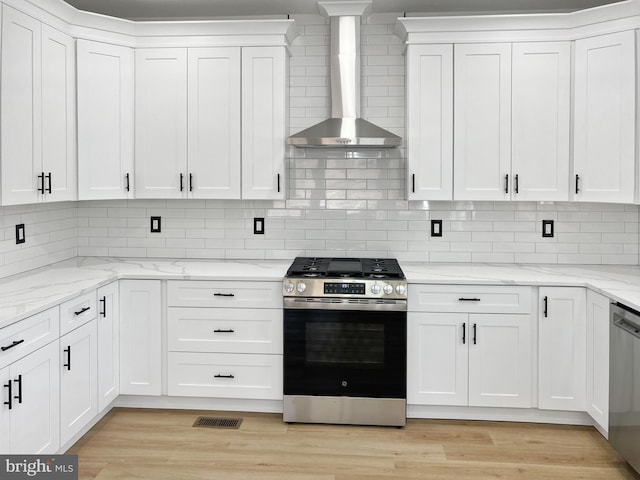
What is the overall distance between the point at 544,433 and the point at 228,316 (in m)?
2.08

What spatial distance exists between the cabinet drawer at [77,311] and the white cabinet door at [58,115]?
2.17 ft

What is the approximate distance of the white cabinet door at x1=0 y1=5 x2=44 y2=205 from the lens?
315 cm

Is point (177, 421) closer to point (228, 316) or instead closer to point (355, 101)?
point (228, 316)

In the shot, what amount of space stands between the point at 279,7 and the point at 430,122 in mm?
1343

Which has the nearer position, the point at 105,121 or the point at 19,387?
the point at 19,387

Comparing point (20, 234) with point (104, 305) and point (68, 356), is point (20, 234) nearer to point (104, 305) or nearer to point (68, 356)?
point (104, 305)

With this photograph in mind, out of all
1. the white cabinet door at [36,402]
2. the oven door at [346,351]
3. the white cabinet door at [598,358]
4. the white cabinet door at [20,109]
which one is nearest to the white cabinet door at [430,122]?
the oven door at [346,351]

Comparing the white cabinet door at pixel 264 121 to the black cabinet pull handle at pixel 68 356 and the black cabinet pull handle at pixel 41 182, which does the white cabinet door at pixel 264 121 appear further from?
the black cabinet pull handle at pixel 68 356

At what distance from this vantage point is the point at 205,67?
417 centimetres

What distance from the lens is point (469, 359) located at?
379 centimetres

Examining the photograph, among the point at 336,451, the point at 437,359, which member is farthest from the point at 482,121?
the point at 336,451

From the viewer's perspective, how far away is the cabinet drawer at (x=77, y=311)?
3148 mm

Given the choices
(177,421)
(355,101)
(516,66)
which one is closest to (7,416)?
(177,421)

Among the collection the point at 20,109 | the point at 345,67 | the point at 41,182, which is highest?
the point at 345,67
